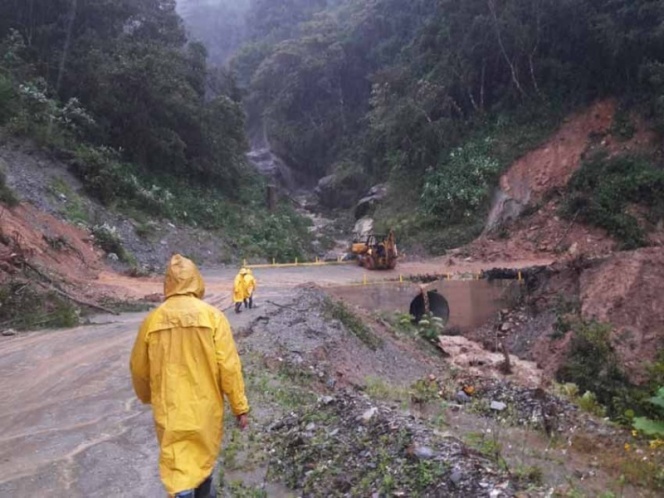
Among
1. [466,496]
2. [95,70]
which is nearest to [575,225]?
[95,70]

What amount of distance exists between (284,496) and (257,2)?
75852 mm

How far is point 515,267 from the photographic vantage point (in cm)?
2353

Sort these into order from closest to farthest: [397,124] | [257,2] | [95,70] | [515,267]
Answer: [515,267] → [95,70] → [397,124] → [257,2]

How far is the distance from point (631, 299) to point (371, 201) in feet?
64.3

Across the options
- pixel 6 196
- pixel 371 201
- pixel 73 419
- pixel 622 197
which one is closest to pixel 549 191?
pixel 622 197

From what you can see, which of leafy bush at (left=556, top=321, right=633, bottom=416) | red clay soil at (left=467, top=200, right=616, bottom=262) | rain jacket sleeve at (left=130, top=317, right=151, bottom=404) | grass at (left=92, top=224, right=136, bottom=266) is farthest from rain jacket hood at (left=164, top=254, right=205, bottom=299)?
red clay soil at (left=467, top=200, right=616, bottom=262)

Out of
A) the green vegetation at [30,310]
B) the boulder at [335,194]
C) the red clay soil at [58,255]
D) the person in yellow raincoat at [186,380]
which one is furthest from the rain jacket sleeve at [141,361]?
the boulder at [335,194]

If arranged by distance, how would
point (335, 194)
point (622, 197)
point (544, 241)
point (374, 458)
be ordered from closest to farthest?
1. point (374, 458)
2. point (622, 197)
3. point (544, 241)
4. point (335, 194)

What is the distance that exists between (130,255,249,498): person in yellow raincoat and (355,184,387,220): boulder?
107ft

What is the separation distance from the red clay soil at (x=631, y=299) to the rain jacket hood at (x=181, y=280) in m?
14.6

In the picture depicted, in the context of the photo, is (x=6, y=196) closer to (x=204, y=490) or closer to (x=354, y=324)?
(x=354, y=324)

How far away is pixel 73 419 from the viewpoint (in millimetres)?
6941

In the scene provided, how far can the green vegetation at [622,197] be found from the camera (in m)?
24.5

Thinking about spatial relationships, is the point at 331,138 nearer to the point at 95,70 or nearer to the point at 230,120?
the point at 230,120
